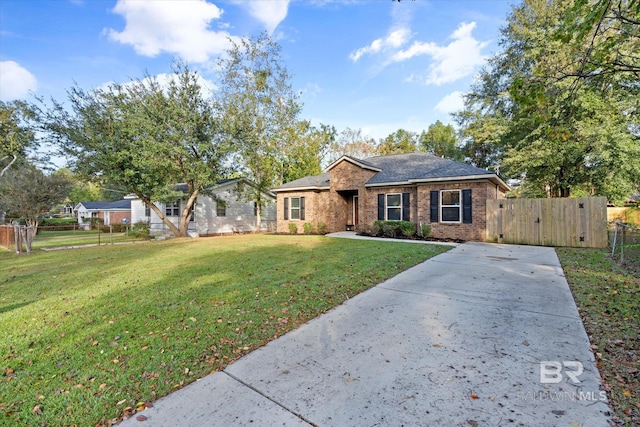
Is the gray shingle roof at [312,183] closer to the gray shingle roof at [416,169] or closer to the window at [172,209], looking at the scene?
the gray shingle roof at [416,169]

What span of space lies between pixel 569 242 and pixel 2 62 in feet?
92.4

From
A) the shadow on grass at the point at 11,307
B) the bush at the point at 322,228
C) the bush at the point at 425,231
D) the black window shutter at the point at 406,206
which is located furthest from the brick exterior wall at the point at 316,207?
the shadow on grass at the point at 11,307

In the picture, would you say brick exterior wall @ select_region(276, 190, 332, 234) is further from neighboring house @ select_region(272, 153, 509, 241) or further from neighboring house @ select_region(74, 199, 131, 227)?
neighboring house @ select_region(74, 199, 131, 227)

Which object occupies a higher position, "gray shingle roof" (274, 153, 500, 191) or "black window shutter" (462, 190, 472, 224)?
"gray shingle roof" (274, 153, 500, 191)


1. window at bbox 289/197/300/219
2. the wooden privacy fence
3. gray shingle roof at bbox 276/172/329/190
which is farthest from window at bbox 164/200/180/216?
the wooden privacy fence

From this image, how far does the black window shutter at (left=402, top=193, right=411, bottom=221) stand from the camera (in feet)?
46.6

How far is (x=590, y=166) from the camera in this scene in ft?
49.9

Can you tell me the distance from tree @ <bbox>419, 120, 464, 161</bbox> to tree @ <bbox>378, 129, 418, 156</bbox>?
118 centimetres

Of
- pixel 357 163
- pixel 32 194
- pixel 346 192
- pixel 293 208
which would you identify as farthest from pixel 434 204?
pixel 32 194

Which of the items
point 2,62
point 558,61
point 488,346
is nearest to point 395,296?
point 488,346

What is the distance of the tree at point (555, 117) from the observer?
1298 cm

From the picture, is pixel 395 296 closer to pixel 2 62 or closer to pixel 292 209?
pixel 292 209

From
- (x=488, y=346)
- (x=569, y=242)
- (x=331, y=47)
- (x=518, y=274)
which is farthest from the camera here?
(x=331, y=47)

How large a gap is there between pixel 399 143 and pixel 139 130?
2671cm
